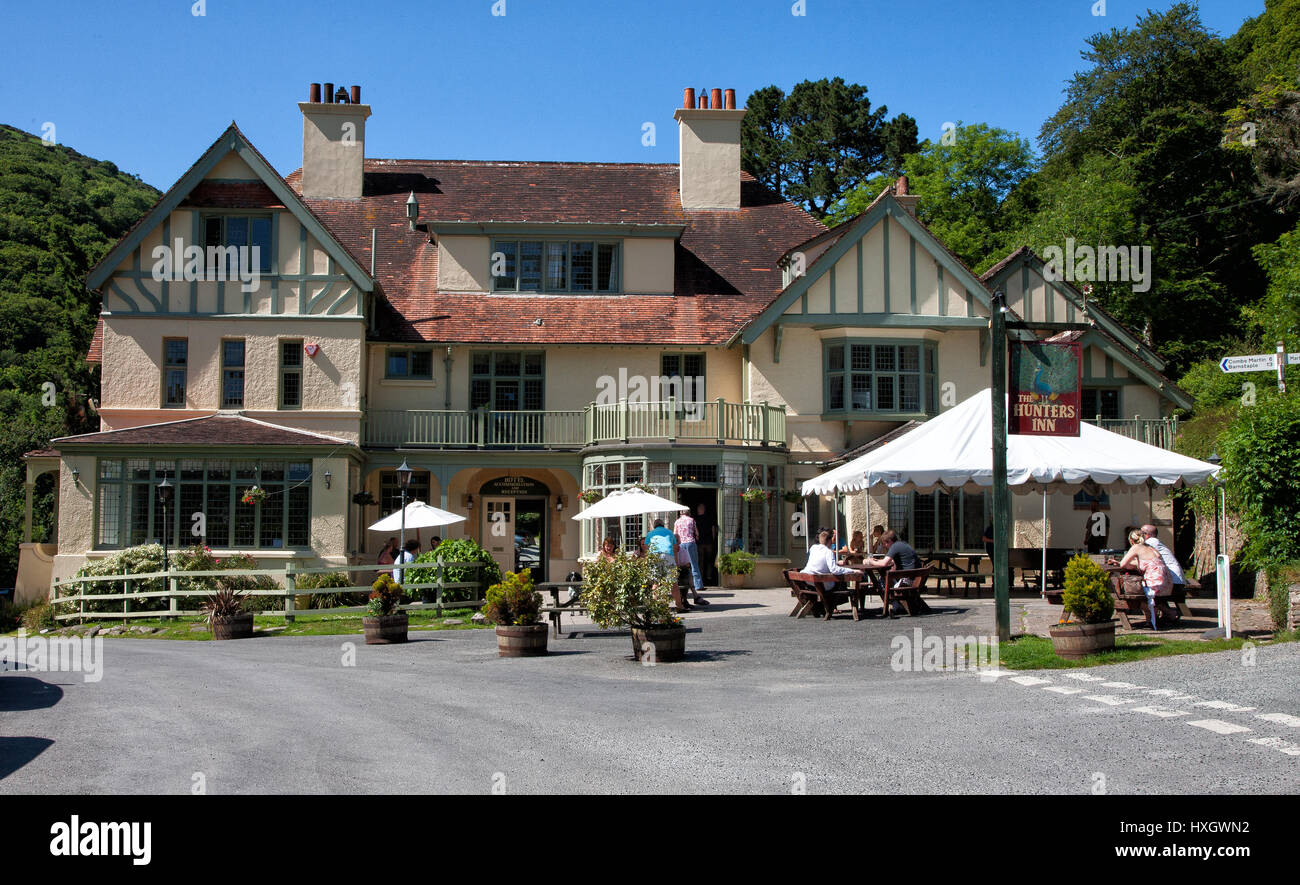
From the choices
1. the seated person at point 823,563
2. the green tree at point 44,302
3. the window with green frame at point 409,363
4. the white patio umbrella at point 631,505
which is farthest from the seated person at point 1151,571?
the green tree at point 44,302

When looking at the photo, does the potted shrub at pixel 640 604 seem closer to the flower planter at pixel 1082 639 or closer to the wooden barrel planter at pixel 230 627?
the flower planter at pixel 1082 639

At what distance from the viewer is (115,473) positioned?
25.4 metres

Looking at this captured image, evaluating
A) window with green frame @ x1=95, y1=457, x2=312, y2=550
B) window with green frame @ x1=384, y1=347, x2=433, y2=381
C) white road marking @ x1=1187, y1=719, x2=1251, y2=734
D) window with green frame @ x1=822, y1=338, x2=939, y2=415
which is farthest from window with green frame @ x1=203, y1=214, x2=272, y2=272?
white road marking @ x1=1187, y1=719, x2=1251, y2=734

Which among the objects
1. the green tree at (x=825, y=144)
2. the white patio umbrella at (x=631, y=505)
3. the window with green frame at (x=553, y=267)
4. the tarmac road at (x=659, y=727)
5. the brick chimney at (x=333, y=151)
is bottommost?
the tarmac road at (x=659, y=727)

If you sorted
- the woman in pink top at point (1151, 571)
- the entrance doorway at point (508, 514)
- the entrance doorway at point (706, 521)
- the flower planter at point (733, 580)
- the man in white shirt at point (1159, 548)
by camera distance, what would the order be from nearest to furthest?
the woman in pink top at point (1151, 571) < the man in white shirt at point (1159, 548) < the flower planter at point (733, 580) < the entrance doorway at point (706, 521) < the entrance doorway at point (508, 514)

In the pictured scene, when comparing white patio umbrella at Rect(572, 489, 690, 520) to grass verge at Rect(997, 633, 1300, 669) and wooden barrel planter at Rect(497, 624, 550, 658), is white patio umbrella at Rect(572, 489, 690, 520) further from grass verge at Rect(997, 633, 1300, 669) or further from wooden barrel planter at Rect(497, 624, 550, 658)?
grass verge at Rect(997, 633, 1300, 669)

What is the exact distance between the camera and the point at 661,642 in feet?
46.6

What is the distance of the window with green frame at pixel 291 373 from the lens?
27.3 m

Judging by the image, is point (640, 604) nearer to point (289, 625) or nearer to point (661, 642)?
point (661, 642)

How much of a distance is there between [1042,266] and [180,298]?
21116mm

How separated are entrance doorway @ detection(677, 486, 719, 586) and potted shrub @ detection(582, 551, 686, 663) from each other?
39.5ft

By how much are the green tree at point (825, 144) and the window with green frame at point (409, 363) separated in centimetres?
2970

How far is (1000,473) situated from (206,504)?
18145mm

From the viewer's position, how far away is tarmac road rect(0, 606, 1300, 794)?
7.70 m
